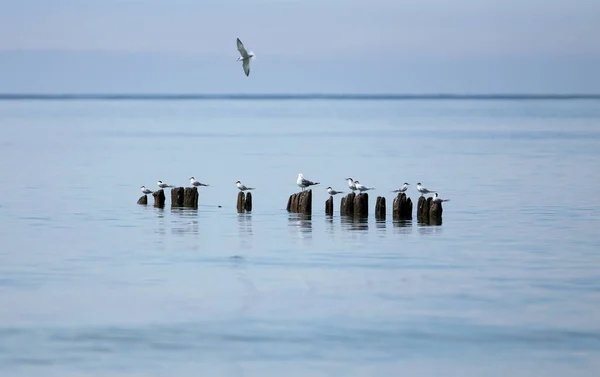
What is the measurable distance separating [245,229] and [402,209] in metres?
3.68

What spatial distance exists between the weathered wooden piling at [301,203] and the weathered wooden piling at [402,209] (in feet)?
7.62

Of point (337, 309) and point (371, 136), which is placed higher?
point (371, 136)

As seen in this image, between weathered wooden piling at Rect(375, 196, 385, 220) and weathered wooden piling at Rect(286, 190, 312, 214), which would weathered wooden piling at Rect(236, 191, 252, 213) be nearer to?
weathered wooden piling at Rect(286, 190, 312, 214)

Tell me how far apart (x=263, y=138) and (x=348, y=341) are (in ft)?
225

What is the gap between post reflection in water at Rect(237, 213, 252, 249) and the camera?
2500cm

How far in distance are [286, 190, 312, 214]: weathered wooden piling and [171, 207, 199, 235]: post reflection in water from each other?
238 cm

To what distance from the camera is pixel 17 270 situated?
21.5 meters

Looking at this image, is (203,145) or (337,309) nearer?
(337,309)

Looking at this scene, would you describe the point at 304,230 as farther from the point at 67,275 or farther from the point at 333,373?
the point at 333,373

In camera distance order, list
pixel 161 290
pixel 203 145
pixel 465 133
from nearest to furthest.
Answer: pixel 161 290 → pixel 203 145 → pixel 465 133

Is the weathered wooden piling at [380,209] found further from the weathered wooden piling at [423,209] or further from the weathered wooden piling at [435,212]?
the weathered wooden piling at [435,212]

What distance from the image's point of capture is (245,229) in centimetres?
2762

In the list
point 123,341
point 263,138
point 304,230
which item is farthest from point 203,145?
point 123,341

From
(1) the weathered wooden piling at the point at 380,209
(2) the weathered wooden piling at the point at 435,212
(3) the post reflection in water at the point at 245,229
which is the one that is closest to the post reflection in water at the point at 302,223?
(3) the post reflection in water at the point at 245,229
